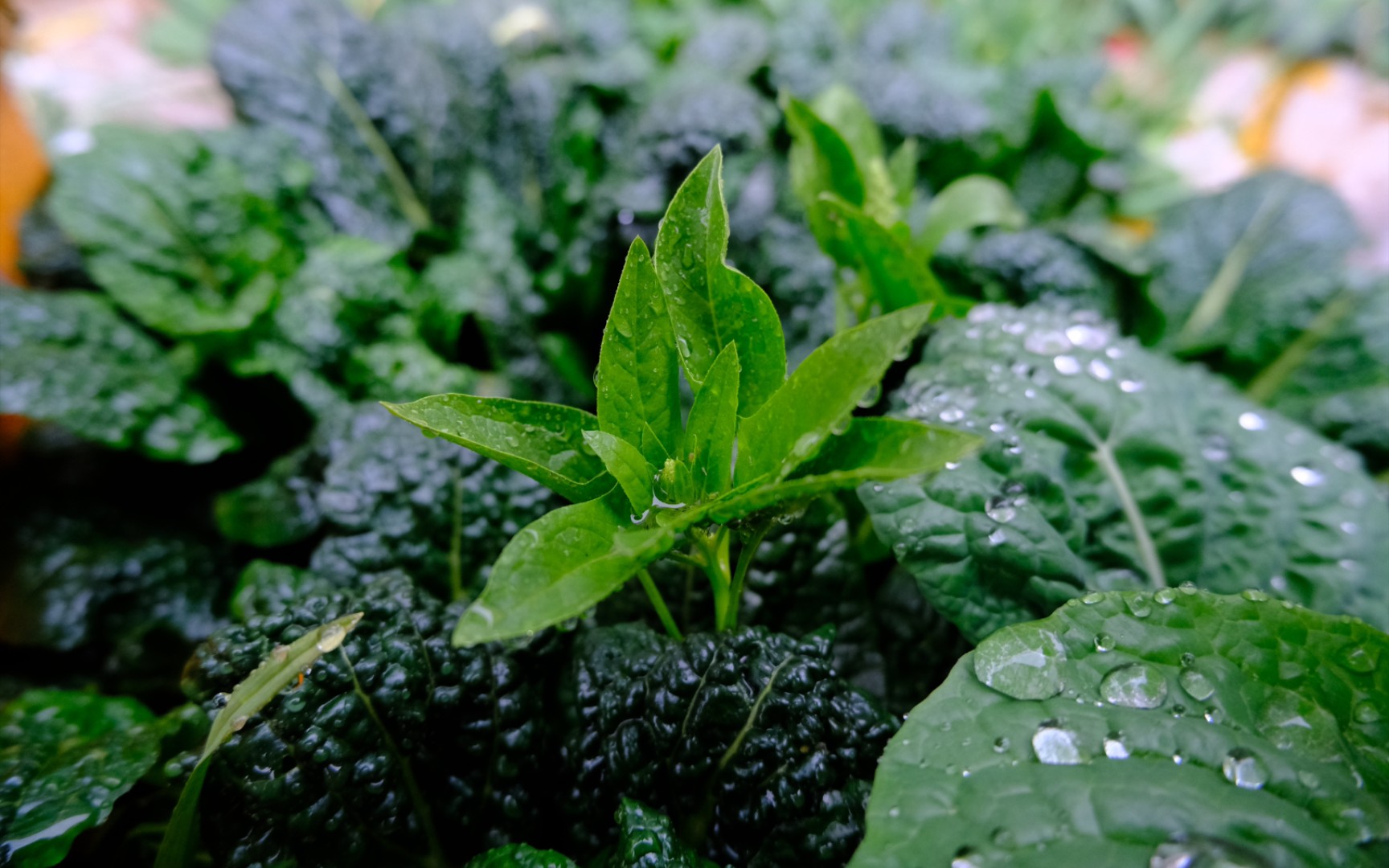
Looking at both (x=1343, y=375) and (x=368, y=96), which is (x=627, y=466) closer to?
(x=368, y=96)

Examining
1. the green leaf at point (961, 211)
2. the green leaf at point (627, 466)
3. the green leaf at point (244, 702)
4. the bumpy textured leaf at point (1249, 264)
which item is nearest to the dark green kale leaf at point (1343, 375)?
the bumpy textured leaf at point (1249, 264)

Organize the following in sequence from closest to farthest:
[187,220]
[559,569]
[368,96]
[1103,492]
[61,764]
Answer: [559,569] < [61,764] < [1103,492] < [187,220] < [368,96]

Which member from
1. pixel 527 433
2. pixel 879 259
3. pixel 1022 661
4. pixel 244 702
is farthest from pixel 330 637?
pixel 879 259

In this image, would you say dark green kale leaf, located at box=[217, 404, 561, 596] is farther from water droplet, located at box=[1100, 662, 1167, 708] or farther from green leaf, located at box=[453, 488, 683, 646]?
water droplet, located at box=[1100, 662, 1167, 708]

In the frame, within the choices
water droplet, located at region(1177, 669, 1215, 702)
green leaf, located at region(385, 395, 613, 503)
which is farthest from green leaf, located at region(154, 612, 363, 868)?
water droplet, located at region(1177, 669, 1215, 702)

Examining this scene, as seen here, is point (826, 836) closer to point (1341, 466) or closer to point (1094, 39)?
point (1341, 466)

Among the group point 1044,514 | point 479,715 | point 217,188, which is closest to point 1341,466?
point 1044,514
